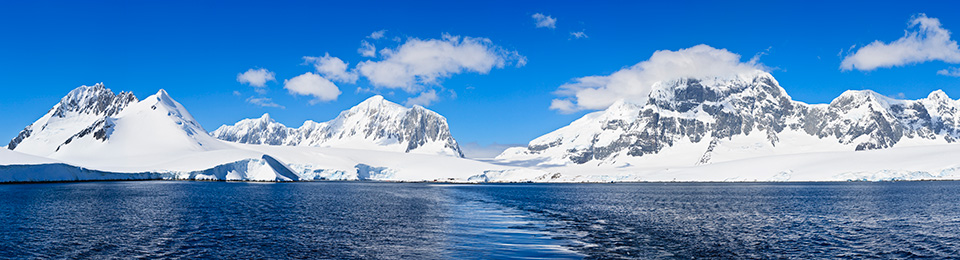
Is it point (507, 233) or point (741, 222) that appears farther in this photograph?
point (741, 222)

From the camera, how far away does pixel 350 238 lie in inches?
1485

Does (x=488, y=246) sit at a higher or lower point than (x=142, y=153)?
lower

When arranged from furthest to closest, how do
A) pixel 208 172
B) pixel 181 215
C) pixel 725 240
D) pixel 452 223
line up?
1. pixel 208 172
2. pixel 181 215
3. pixel 452 223
4. pixel 725 240

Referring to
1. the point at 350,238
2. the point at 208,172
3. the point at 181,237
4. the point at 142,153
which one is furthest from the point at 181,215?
the point at 142,153

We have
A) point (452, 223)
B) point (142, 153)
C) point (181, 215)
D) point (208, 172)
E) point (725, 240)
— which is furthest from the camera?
point (142, 153)

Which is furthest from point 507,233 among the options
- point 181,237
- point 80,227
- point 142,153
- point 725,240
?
point 142,153

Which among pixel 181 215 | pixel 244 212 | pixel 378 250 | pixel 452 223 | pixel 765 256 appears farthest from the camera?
pixel 244 212

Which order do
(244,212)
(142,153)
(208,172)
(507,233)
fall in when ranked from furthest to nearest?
(142,153) → (208,172) → (244,212) → (507,233)

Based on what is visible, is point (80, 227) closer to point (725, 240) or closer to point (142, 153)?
point (725, 240)

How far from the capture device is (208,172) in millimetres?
163625

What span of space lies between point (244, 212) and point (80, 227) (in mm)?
16093

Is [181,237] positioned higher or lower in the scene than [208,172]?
lower

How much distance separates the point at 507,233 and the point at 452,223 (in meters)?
8.16

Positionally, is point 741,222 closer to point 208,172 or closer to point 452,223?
point 452,223
